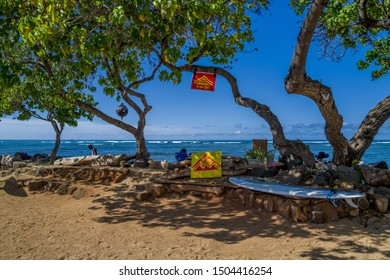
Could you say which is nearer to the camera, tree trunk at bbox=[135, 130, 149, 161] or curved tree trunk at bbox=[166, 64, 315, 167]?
curved tree trunk at bbox=[166, 64, 315, 167]

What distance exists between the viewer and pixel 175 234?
501cm

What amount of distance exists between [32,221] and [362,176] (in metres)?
7.55

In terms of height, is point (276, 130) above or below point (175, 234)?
above

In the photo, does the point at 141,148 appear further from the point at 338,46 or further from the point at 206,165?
the point at 338,46

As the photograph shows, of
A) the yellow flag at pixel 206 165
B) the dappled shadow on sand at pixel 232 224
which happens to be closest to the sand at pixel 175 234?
the dappled shadow on sand at pixel 232 224

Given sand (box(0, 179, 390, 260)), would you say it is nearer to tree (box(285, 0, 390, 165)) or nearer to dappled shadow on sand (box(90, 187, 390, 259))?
dappled shadow on sand (box(90, 187, 390, 259))

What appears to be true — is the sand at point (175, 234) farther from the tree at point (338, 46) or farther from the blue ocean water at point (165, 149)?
the blue ocean water at point (165, 149)

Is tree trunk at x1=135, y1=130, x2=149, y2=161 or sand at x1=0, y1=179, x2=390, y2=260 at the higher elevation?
tree trunk at x1=135, y1=130, x2=149, y2=161

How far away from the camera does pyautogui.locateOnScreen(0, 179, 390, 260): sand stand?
422 cm

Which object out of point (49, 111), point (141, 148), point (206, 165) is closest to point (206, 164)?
point (206, 165)

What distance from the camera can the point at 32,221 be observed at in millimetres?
5961

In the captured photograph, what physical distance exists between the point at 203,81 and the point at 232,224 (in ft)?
12.3

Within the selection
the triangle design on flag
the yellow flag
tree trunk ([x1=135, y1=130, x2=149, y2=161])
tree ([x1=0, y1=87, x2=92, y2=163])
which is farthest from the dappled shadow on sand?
tree ([x1=0, y1=87, x2=92, y2=163])

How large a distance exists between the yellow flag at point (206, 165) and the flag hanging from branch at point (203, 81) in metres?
1.80
